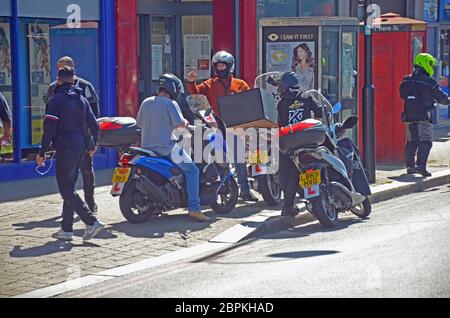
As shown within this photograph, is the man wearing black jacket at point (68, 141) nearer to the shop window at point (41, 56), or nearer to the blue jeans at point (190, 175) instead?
the blue jeans at point (190, 175)

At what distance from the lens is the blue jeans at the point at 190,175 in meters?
11.6

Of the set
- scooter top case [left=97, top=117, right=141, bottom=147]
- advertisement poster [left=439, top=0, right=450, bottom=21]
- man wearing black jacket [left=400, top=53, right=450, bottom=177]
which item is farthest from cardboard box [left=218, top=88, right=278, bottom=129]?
advertisement poster [left=439, top=0, right=450, bottom=21]

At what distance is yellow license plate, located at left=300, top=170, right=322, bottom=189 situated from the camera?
11.4 metres

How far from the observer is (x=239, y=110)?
12.5 metres

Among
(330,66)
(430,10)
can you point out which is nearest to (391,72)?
(330,66)

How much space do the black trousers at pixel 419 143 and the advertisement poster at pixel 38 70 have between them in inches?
217

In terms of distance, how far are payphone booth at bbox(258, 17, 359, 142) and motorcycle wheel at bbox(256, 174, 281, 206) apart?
2516mm

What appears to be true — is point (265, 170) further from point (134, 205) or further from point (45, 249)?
point (45, 249)

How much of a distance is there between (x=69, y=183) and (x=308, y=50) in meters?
5.82

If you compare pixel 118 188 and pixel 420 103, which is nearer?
pixel 118 188

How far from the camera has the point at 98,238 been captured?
10695 millimetres

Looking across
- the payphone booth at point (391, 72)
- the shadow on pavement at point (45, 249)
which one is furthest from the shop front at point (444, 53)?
the shadow on pavement at point (45, 249)

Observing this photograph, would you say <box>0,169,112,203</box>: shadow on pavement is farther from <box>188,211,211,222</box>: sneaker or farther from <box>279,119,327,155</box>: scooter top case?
<box>279,119,327,155</box>: scooter top case
